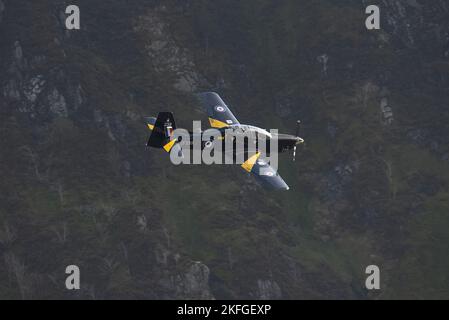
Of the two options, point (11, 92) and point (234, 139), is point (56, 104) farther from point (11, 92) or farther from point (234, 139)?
point (234, 139)

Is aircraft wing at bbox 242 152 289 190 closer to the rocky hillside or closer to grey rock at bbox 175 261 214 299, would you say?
grey rock at bbox 175 261 214 299

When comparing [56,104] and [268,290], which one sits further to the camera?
[56,104]

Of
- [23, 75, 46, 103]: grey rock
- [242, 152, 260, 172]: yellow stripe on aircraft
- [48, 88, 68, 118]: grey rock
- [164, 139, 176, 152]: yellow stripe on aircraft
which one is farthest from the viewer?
[23, 75, 46, 103]: grey rock

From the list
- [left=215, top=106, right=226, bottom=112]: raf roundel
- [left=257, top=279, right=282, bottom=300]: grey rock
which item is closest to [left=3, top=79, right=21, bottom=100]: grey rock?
[left=257, top=279, right=282, bottom=300]: grey rock

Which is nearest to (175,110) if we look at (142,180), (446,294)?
(142,180)

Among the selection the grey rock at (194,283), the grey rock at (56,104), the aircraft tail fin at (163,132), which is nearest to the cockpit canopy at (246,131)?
the aircraft tail fin at (163,132)

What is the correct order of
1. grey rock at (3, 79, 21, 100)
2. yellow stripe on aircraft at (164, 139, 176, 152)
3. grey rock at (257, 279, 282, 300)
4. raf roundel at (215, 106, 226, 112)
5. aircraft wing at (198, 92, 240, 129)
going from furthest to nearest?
grey rock at (3, 79, 21, 100) → grey rock at (257, 279, 282, 300) → raf roundel at (215, 106, 226, 112) → aircraft wing at (198, 92, 240, 129) → yellow stripe on aircraft at (164, 139, 176, 152)

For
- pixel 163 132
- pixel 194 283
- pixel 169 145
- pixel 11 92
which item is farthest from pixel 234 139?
pixel 11 92
